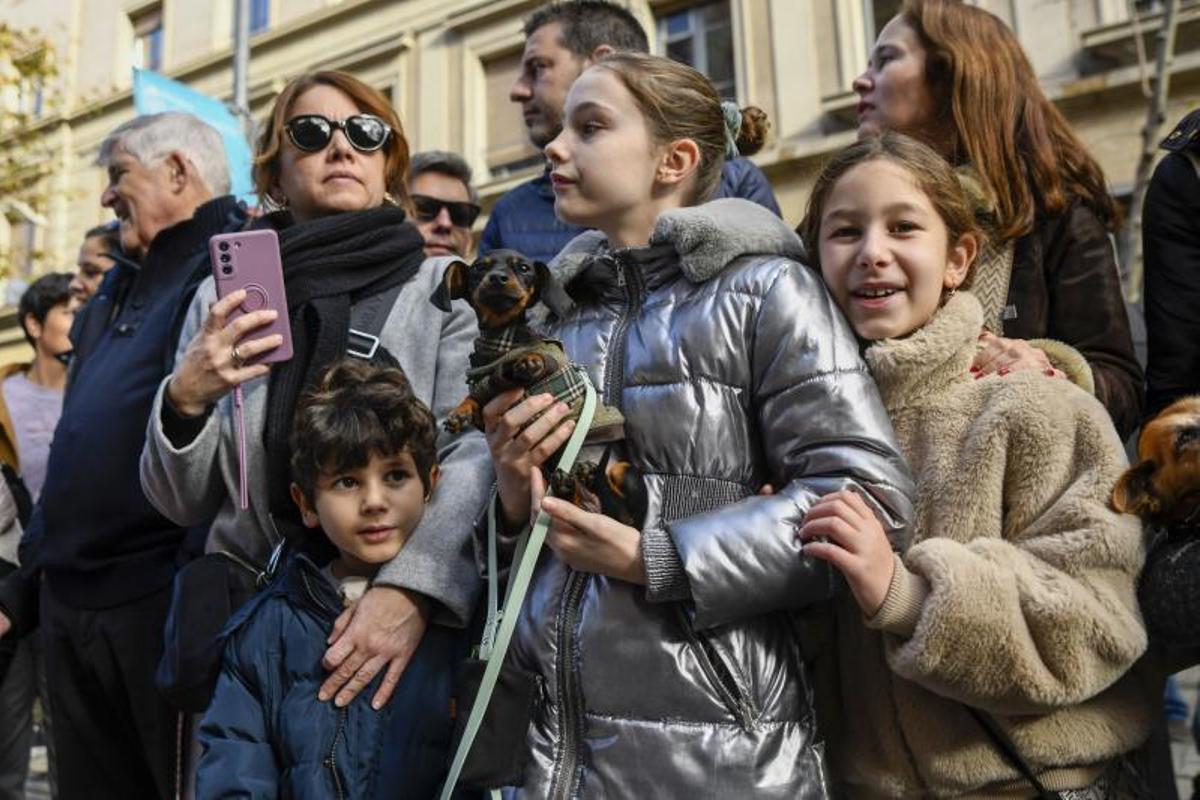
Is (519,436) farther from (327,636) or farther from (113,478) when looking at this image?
(113,478)

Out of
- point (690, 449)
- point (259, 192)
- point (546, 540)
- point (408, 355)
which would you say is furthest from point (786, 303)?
point (259, 192)

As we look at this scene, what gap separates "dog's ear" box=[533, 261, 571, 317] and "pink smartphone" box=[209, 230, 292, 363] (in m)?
0.68

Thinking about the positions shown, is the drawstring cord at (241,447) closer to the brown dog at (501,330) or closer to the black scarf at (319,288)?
the black scarf at (319,288)

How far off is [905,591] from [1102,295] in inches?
39.7

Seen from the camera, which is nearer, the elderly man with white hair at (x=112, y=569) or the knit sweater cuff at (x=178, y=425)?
the knit sweater cuff at (x=178, y=425)

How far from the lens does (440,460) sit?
8.00 feet

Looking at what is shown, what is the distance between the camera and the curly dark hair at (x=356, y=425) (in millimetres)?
2236

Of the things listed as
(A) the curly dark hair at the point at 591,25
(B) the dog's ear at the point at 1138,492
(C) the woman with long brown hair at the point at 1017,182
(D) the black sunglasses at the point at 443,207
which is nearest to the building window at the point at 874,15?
(D) the black sunglasses at the point at 443,207

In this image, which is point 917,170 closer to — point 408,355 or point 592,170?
point 592,170

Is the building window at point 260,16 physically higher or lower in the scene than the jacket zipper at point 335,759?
higher

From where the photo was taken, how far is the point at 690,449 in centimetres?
189

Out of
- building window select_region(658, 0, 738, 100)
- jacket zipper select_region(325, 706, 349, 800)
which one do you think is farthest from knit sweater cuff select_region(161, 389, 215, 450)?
building window select_region(658, 0, 738, 100)

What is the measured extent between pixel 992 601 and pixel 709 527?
45 centimetres

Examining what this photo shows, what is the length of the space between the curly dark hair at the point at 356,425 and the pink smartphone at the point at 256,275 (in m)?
0.14
